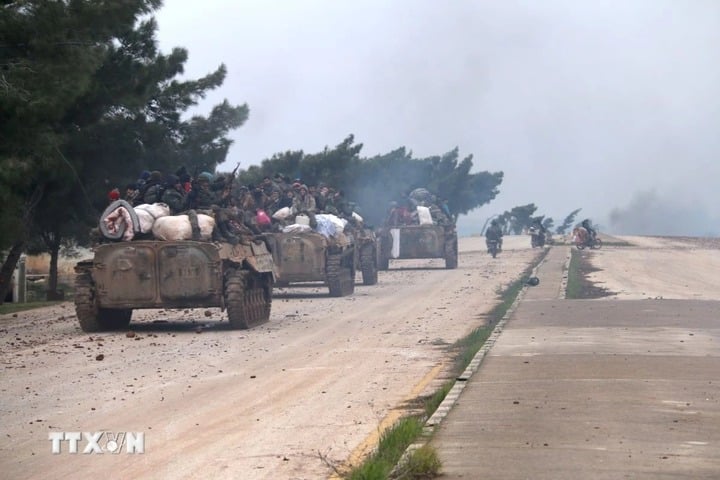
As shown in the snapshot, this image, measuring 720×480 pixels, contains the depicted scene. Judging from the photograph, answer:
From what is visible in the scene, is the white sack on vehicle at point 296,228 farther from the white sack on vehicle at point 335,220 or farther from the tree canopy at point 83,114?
the tree canopy at point 83,114

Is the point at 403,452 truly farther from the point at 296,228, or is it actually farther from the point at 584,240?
the point at 584,240

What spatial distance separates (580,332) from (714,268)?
78.1 feet

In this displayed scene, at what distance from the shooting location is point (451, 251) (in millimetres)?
39750

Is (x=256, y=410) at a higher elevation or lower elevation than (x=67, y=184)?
lower

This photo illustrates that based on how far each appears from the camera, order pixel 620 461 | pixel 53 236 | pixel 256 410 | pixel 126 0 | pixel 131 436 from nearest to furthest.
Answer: pixel 620 461 → pixel 131 436 → pixel 256 410 → pixel 126 0 → pixel 53 236

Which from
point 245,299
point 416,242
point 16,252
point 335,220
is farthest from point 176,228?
point 416,242

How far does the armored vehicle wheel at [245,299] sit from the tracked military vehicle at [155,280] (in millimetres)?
15

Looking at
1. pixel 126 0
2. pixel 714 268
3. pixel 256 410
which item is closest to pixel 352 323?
pixel 126 0

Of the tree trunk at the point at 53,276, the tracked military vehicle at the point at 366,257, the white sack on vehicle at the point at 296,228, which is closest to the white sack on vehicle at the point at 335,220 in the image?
the white sack on vehicle at the point at 296,228

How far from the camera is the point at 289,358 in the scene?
1541 cm

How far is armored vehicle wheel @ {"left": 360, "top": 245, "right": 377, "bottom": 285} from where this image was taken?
32.5 metres

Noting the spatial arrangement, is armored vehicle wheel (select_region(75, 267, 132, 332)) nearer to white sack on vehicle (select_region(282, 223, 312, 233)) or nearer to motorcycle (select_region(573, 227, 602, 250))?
white sack on vehicle (select_region(282, 223, 312, 233))

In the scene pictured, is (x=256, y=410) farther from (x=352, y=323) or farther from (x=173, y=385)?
(x=352, y=323)

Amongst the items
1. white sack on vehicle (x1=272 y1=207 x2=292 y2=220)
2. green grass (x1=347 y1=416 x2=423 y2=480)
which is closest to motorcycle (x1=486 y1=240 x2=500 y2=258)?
white sack on vehicle (x1=272 y1=207 x2=292 y2=220)
